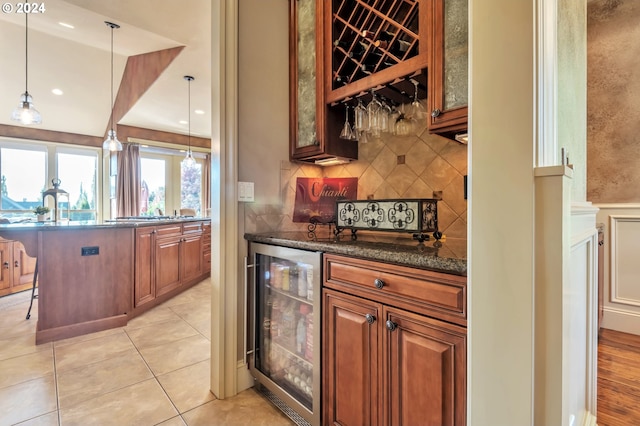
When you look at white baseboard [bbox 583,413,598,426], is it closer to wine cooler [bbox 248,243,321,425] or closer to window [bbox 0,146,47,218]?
wine cooler [bbox 248,243,321,425]

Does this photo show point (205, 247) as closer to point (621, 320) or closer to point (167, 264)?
point (167, 264)

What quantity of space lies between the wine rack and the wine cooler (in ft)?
3.14

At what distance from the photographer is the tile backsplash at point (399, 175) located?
61.7 inches

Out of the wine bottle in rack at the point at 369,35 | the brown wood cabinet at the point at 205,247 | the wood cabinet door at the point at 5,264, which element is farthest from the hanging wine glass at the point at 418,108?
the wood cabinet door at the point at 5,264

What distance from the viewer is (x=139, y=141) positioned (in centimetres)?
651

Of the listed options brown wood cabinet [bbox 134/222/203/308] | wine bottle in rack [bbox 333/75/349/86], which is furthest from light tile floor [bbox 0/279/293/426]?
wine bottle in rack [bbox 333/75/349/86]

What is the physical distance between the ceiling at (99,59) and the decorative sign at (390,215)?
87.6 inches

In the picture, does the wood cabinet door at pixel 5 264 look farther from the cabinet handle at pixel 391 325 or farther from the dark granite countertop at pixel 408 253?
the cabinet handle at pixel 391 325

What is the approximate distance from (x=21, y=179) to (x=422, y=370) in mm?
7662

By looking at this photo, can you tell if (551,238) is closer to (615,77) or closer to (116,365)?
(116,365)

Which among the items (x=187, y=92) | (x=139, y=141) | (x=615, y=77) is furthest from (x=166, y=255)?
(x=615, y=77)

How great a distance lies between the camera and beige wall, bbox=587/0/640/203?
2.53m

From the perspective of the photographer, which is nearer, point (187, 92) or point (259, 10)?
point (259, 10)

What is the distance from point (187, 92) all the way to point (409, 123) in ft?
13.6
